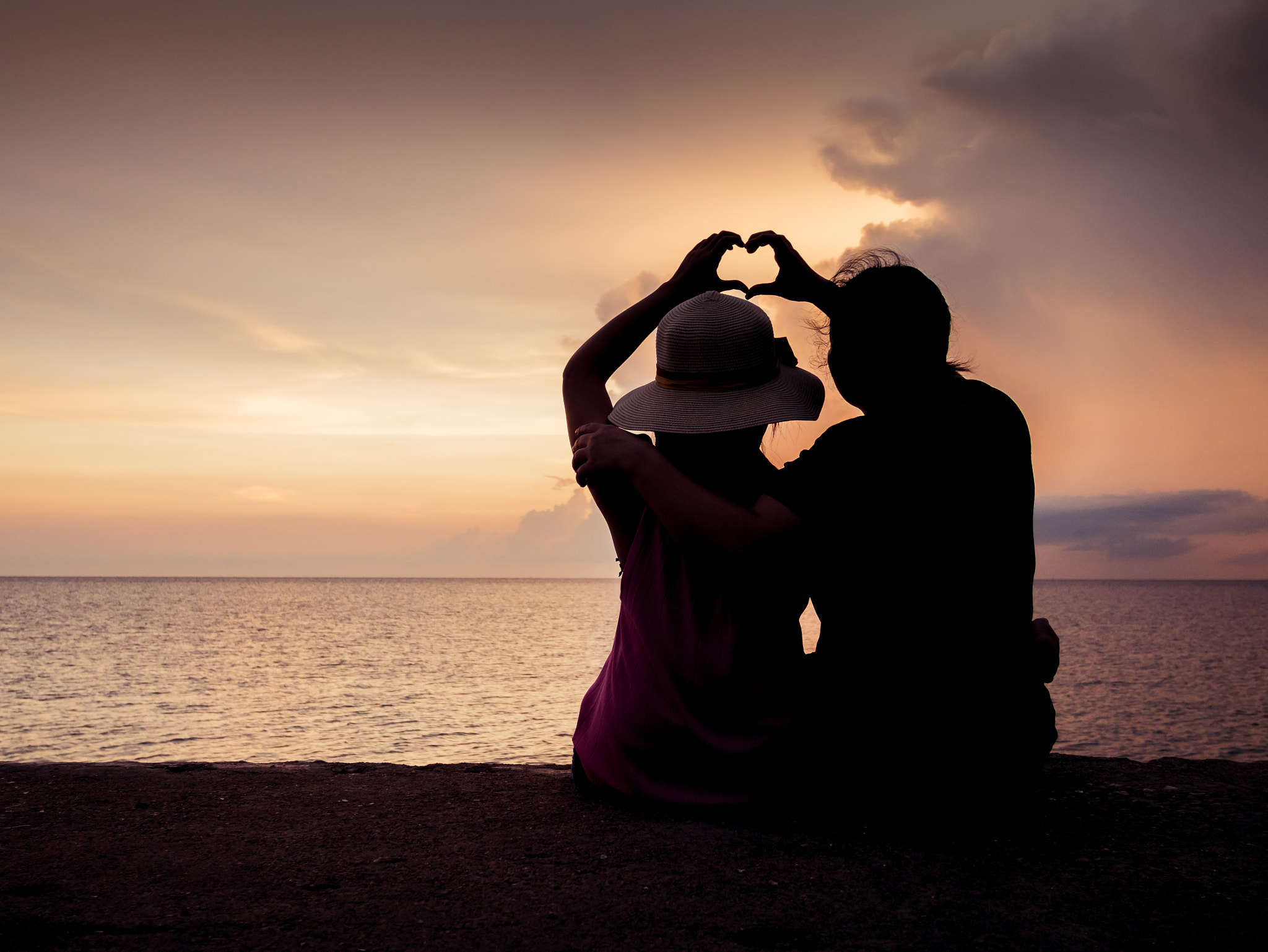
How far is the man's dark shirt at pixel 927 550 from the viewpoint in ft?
7.23

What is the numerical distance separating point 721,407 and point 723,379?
11 centimetres

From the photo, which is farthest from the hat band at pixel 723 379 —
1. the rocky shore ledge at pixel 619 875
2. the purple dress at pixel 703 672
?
the rocky shore ledge at pixel 619 875

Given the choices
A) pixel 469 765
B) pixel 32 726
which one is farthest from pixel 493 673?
pixel 469 765

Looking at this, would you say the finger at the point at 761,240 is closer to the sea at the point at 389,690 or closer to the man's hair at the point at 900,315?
the man's hair at the point at 900,315

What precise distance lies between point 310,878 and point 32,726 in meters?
20.8

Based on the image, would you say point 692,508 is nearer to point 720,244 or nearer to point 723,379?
point 723,379

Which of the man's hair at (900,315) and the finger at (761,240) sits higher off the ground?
the finger at (761,240)

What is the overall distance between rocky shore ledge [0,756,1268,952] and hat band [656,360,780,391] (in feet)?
4.31

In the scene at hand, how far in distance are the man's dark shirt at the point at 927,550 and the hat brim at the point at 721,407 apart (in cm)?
15

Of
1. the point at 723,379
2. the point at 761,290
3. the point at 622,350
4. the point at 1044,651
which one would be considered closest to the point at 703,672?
the point at 723,379

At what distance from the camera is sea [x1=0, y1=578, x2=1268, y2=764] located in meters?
16.1

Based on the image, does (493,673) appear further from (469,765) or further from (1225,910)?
(1225,910)

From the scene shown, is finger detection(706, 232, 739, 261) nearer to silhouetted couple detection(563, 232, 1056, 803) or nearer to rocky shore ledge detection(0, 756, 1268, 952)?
silhouetted couple detection(563, 232, 1056, 803)

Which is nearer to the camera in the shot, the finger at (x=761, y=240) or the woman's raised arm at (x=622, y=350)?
the woman's raised arm at (x=622, y=350)
